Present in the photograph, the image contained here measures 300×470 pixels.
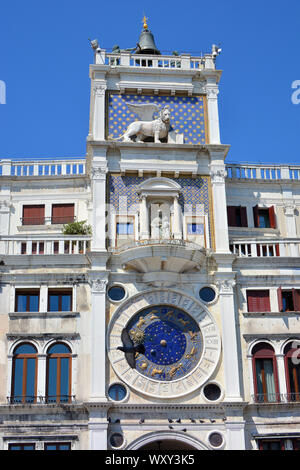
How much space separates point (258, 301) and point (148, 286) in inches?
192

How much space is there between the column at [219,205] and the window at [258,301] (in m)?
2.21

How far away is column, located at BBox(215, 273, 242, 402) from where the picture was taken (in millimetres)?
32812

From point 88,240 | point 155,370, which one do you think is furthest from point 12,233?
point 155,370

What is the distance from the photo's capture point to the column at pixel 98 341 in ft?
106

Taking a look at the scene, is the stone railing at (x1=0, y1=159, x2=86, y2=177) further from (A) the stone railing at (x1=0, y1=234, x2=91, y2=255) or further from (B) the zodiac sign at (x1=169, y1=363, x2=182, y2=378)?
(B) the zodiac sign at (x1=169, y1=363, x2=182, y2=378)

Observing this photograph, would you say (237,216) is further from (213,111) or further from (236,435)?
(236,435)

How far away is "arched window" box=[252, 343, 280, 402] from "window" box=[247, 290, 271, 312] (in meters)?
1.64

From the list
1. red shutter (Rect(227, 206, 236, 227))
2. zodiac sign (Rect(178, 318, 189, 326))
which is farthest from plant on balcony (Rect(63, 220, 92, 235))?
red shutter (Rect(227, 206, 236, 227))

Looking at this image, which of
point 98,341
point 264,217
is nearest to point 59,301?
point 98,341
